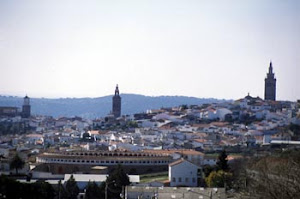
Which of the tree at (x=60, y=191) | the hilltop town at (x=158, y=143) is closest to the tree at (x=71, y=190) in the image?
the tree at (x=60, y=191)

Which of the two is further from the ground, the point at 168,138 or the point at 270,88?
the point at 270,88

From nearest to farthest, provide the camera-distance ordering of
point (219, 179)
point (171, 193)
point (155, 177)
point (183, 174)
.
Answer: point (171, 193), point (219, 179), point (183, 174), point (155, 177)

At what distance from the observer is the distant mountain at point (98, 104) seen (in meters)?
146

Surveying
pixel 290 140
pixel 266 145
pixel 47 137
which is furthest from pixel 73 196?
pixel 47 137

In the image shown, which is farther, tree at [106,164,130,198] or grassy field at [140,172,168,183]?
grassy field at [140,172,168,183]

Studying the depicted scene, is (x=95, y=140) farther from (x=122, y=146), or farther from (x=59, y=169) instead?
(x=59, y=169)

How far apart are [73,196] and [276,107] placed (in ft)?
142

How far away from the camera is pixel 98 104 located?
153875mm

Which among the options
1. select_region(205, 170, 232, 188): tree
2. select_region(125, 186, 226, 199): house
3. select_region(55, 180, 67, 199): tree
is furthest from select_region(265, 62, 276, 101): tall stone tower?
select_region(125, 186, 226, 199): house

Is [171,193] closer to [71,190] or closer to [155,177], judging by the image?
[71,190]

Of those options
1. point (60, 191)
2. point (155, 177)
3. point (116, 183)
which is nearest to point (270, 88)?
point (155, 177)

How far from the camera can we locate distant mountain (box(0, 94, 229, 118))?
146 m

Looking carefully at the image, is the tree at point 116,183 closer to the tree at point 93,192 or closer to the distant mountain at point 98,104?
the tree at point 93,192

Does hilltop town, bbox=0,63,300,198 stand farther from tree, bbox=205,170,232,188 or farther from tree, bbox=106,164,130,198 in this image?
tree, bbox=106,164,130,198
